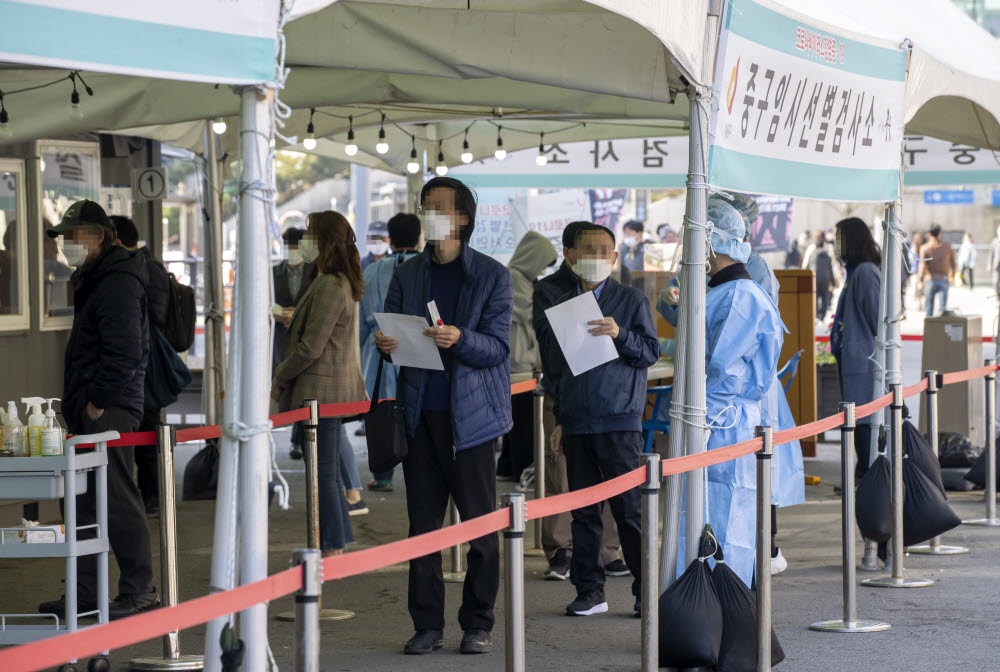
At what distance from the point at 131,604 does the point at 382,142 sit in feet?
17.5

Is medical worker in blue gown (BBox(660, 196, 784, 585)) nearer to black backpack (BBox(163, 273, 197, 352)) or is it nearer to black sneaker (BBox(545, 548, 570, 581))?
black sneaker (BBox(545, 548, 570, 581))

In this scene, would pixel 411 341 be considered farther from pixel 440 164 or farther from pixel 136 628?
pixel 440 164

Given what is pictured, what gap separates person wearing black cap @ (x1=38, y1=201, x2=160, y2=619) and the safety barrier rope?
8.99 ft

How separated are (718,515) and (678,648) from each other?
2.57 ft

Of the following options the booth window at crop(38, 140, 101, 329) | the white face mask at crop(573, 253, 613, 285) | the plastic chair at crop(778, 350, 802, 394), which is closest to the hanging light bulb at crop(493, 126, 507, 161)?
the plastic chair at crop(778, 350, 802, 394)

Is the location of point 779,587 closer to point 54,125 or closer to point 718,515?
point 718,515

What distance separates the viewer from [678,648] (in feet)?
15.9

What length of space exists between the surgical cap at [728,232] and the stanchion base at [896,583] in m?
2.35

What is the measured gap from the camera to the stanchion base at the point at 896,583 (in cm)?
711

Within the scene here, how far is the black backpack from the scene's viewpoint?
9086 mm

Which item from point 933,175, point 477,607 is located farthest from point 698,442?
point 933,175

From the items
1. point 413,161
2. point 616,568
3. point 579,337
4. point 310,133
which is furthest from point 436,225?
point 413,161

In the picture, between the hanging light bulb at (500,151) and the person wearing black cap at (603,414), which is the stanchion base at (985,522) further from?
the hanging light bulb at (500,151)

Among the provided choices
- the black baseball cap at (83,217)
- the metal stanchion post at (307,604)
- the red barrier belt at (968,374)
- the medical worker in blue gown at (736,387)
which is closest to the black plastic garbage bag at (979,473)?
the red barrier belt at (968,374)
